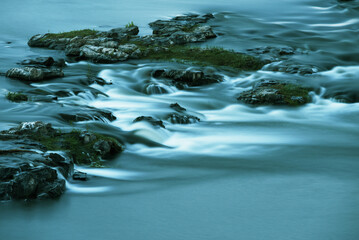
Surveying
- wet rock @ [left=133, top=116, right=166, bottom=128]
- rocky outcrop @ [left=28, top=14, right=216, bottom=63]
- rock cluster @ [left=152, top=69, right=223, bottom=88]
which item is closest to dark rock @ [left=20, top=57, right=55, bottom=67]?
rocky outcrop @ [left=28, top=14, right=216, bottom=63]

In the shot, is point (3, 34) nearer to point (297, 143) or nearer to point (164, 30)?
point (164, 30)

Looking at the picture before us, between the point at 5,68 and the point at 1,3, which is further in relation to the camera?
the point at 1,3

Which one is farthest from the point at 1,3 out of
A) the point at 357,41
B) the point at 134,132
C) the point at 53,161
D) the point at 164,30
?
the point at 53,161

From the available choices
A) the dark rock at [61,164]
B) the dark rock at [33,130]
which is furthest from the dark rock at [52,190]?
the dark rock at [33,130]

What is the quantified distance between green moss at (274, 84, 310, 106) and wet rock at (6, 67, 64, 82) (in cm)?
644

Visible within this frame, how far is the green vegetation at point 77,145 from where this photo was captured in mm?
8575

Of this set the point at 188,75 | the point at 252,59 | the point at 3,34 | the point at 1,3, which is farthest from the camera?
the point at 1,3

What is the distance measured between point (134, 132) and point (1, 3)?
81.4 feet

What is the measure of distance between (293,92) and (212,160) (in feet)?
18.7

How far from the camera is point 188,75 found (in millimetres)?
15328

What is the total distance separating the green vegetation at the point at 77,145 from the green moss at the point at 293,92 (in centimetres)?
601

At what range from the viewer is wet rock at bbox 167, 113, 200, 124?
11695mm

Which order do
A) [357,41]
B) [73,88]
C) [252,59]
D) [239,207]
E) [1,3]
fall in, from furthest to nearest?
[1,3] < [357,41] < [252,59] < [73,88] < [239,207]

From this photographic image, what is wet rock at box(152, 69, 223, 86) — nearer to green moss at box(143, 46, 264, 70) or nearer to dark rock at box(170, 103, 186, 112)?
green moss at box(143, 46, 264, 70)
